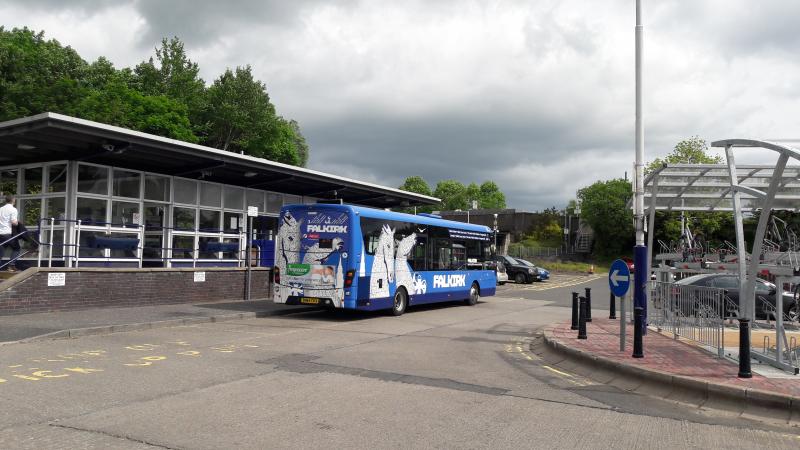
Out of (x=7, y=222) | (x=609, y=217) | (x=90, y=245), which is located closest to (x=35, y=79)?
(x=90, y=245)

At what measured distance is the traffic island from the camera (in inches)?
282

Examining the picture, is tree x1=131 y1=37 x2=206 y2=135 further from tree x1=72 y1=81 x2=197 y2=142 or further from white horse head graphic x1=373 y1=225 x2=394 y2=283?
white horse head graphic x1=373 y1=225 x2=394 y2=283

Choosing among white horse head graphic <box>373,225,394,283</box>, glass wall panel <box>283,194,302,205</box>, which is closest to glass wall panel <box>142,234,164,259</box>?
glass wall panel <box>283,194,302,205</box>

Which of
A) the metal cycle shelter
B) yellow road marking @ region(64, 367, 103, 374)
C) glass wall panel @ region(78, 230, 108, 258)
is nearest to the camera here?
yellow road marking @ region(64, 367, 103, 374)

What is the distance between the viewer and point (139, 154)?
56.9ft

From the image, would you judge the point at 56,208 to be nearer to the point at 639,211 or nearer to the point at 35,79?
the point at 639,211

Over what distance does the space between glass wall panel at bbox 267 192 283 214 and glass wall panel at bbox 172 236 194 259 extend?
4133 mm

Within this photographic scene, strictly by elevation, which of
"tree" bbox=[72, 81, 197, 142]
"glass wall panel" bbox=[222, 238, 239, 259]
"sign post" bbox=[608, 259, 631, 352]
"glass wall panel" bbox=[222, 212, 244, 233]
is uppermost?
"tree" bbox=[72, 81, 197, 142]

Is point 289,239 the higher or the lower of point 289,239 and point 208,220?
the lower

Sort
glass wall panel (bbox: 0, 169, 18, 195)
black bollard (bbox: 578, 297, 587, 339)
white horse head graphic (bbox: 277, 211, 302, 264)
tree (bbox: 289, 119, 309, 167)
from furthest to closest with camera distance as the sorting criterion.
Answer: tree (bbox: 289, 119, 309, 167), glass wall panel (bbox: 0, 169, 18, 195), white horse head graphic (bbox: 277, 211, 302, 264), black bollard (bbox: 578, 297, 587, 339)

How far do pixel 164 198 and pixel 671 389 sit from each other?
16315 millimetres

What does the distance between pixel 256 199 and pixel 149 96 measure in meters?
30.8

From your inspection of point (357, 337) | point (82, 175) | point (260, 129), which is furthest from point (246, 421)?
point (260, 129)

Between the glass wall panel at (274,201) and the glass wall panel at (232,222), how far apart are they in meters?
1.62
